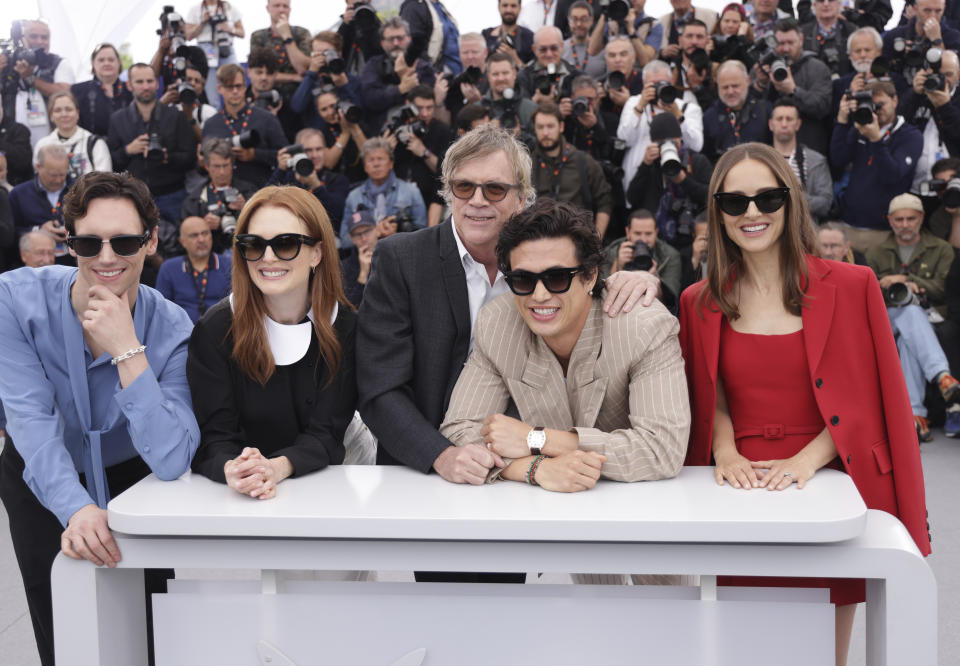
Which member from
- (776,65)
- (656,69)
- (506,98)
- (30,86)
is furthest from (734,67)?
(30,86)

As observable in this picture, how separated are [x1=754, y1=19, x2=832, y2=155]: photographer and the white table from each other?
15.2 feet

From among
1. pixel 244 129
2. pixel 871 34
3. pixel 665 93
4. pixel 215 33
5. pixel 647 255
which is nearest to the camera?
pixel 647 255

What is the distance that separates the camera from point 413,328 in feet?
7.32

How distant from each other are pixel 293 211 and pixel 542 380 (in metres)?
0.65

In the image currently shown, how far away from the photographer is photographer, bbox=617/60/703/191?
5.70 meters

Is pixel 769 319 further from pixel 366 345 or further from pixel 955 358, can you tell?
pixel 955 358

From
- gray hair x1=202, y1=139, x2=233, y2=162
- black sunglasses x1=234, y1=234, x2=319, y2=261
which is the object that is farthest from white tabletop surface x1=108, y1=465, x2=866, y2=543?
gray hair x1=202, y1=139, x2=233, y2=162

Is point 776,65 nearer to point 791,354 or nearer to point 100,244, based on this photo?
point 791,354

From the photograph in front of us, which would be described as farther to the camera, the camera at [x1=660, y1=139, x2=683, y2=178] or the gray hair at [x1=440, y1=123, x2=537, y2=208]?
the camera at [x1=660, y1=139, x2=683, y2=178]

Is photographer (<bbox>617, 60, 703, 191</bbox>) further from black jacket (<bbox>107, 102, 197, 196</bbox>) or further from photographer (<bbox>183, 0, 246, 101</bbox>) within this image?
photographer (<bbox>183, 0, 246, 101</bbox>)

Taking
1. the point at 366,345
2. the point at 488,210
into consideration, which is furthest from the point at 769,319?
the point at 366,345

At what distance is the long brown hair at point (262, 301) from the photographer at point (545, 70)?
4149 millimetres

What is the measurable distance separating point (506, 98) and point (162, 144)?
7.74 ft

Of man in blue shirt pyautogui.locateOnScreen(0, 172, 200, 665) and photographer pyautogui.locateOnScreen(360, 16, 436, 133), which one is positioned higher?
photographer pyautogui.locateOnScreen(360, 16, 436, 133)
